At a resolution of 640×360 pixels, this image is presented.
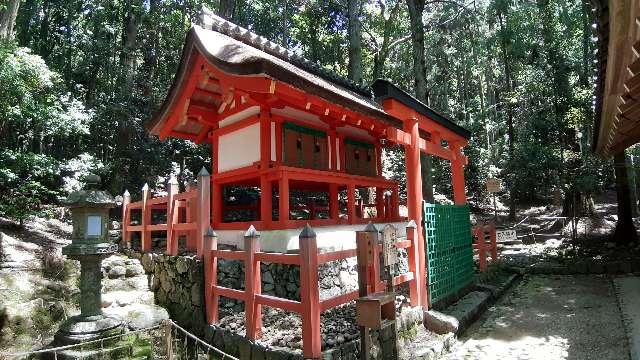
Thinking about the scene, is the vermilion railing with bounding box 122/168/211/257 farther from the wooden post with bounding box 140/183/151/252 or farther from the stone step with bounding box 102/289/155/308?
the stone step with bounding box 102/289/155/308

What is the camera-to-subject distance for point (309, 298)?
4410mm

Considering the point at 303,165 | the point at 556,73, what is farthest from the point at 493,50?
the point at 303,165

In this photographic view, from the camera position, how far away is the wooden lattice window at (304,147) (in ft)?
24.2

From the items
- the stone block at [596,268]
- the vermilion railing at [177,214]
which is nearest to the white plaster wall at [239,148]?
the vermilion railing at [177,214]

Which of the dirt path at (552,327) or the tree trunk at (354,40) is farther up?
the tree trunk at (354,40)

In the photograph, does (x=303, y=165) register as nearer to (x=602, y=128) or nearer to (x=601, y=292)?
(x=602, y=128)

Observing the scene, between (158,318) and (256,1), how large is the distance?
1936cm

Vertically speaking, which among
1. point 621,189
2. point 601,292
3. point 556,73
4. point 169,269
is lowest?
point 601,292

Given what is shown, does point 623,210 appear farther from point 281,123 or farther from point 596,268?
point 281,123

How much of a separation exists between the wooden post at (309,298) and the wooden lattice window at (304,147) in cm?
294

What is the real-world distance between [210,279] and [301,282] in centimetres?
219

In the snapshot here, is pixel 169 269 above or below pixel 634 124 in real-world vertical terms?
below

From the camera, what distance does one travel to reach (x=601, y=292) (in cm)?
912

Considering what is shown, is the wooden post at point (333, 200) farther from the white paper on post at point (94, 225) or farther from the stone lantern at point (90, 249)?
the white paper on post at point (94, 225)
